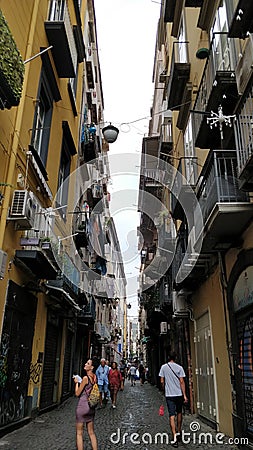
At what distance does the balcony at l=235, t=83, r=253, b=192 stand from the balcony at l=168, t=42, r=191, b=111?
6.20m

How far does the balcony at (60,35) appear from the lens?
10.7 metres

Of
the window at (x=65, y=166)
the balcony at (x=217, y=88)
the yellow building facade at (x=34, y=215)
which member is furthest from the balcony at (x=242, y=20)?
the window at (x=65, y=166)

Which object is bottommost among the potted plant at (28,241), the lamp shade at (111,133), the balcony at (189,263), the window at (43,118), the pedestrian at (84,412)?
the pedestrian at (84,412)

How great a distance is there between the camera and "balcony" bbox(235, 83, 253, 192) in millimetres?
5666

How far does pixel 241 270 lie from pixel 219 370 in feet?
9.60

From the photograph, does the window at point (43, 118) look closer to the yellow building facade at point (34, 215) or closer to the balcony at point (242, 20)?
→ the yellow building facade at point (34, 215)

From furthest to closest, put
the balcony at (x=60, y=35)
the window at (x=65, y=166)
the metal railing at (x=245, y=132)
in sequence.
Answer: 1. the window at (x=65, y=166)
2. the balcony at (x=60, y=35)
3. the metal railing at (x=245, y=132)

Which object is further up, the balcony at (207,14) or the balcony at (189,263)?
the balcony at (207,14)

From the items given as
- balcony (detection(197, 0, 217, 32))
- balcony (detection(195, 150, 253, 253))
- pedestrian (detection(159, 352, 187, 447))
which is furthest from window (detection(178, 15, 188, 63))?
pedestrian (detection(159, 352, 187, 447))

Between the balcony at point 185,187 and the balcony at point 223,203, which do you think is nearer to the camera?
the balcony at point 223,203

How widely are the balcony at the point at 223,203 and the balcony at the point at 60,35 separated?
6169 millimetres

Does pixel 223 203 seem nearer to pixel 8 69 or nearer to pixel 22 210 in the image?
pixel 22 210

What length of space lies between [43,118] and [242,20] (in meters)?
6.85

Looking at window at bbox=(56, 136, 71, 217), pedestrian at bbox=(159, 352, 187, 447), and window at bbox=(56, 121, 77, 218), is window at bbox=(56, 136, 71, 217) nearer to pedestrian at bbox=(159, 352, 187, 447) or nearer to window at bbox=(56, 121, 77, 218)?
window at bbox=(56, 121, 77, 218)
